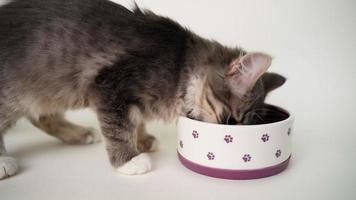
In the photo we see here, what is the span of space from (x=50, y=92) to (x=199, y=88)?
616 millimetres

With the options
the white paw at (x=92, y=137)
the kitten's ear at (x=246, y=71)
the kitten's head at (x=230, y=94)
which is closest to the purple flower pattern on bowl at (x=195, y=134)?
the kitten's head at (x=230, y=94)

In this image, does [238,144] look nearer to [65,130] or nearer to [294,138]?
[294,138]

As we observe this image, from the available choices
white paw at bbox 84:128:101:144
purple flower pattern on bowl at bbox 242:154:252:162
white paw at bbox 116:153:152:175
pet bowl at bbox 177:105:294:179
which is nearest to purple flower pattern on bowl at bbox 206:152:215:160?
pet bowl at bbox 177:105:294:179

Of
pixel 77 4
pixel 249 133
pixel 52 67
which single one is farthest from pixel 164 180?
pixel 77 4

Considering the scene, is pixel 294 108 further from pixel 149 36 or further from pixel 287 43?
pixel 149 36

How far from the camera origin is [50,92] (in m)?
1.74

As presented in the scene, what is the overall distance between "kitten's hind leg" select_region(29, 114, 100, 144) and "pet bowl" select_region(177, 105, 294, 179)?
2.01 ft

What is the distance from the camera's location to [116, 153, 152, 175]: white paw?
1.62 meters

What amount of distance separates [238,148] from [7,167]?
87 cm

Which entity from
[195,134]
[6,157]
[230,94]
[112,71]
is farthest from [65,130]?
[230,94]

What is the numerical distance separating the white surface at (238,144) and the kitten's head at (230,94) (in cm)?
11

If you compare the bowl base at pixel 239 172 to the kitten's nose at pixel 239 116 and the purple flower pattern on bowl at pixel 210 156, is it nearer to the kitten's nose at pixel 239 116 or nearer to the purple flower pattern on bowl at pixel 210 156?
the purple flower pattern on bowl at pixel 210 156

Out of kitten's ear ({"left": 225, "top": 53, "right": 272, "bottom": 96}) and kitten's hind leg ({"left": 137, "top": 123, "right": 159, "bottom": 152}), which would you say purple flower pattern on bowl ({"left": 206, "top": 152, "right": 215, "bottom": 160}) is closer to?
kitten's ear ({"left": 225, "top": 53, "right": 272, "bottom": 96})

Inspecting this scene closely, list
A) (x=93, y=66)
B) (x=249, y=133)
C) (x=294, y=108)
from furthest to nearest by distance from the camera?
(x=294, y=108)
(x=93, y=66)
(x=249, y=133)
